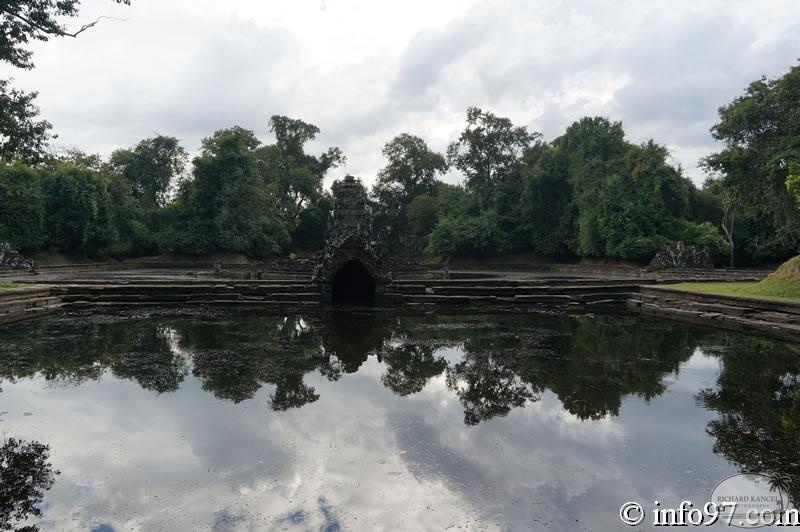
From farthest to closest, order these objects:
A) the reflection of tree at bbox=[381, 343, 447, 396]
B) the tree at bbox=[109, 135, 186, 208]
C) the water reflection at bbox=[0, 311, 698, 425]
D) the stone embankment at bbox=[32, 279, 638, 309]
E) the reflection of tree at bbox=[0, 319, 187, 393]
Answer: the tree at bbox=[109, 135, 186, 208]
the stone embankment at bbox=[32, 279, 638, 309]
the reflection of tree at bbox=[0, 319, 187, 393]
the reflection of tree at bbox=[381, 343, 447, 396]
the water reflection at bbox=[0, 311, 698, 425]

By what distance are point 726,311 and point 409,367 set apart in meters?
9.79

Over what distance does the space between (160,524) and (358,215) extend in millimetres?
23727

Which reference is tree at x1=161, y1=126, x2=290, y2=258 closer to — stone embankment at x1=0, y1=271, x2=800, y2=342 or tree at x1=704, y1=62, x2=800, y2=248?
stone embankment at x1=0, y1=271, x2=800, y2=342

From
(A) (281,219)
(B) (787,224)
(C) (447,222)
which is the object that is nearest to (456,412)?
(B) (787,224)

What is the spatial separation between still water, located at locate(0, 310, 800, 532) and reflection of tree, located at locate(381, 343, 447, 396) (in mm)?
54

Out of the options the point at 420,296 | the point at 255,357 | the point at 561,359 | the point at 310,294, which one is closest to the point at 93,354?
the point at 255,357

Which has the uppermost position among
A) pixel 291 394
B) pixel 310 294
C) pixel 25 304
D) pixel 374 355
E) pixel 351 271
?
pixel 351 271

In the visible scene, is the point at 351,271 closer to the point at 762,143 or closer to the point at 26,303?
the point at 26,303

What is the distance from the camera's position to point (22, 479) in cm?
416

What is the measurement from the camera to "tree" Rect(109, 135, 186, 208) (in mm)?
58281

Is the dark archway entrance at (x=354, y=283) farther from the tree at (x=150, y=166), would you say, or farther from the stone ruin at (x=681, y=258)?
the tree at (x=150, y=166)

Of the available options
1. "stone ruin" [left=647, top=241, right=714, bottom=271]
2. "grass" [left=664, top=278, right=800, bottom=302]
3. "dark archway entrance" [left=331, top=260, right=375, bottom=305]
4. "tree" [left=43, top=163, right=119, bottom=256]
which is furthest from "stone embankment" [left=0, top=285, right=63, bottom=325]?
"stone ruin" [left=647, top=241, right=714, bottom=271]

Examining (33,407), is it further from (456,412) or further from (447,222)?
(447,222)

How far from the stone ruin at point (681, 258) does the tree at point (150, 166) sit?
5079 cm
